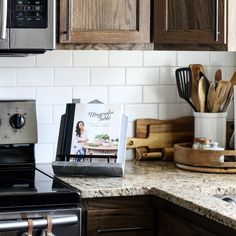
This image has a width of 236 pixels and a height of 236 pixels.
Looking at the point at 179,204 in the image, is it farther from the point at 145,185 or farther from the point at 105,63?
the point at 105,63

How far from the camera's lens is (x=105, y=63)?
2932 mm

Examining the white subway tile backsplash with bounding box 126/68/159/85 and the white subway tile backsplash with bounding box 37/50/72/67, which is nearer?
the white subway tile backsplash with bounding box 37/50/72/67

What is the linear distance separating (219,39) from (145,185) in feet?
2.40

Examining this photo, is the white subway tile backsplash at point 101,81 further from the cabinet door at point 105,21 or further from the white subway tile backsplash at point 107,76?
the cabinet door at point 105,21

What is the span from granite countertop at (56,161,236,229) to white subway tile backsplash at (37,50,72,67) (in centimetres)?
58

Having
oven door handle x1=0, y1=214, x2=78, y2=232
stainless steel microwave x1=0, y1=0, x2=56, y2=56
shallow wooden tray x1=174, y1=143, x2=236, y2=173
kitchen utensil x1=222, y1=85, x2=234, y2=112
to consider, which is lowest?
oven door handle x1=0, y1=214, x2=78, y2=232

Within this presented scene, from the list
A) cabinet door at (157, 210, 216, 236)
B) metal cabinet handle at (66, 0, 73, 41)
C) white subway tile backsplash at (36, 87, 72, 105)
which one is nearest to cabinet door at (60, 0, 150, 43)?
metal cabinet handle at (66, 0, 73, 41)

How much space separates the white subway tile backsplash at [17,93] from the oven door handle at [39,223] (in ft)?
2.79

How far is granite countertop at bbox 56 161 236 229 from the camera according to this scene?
6.50 ft

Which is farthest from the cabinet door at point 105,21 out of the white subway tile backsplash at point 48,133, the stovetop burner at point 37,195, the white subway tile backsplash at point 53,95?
the stovetop burner at point 37,195

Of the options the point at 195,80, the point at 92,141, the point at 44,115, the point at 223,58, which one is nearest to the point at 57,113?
Result: the point at 44,115

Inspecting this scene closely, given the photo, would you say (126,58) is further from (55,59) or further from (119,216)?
(119,216)

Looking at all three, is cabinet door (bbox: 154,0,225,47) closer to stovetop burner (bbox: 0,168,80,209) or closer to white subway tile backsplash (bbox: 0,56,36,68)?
white subway tile backsplash (bbox: 0,56,36,68)

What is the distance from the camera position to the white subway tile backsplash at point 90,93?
114 inches
